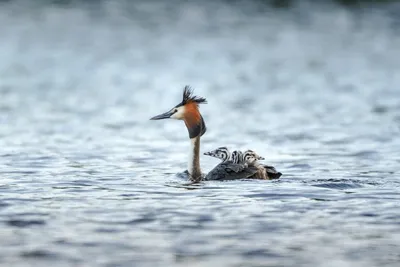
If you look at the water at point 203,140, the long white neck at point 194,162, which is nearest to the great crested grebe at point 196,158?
the long white neck at point 194,162

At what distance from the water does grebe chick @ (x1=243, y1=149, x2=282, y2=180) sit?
0.92 ft

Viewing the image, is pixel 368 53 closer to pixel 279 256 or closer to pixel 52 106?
pixel 52 106

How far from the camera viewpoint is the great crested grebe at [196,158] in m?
A: 14.5

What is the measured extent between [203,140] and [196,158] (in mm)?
4389

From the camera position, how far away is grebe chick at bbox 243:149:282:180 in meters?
14.4

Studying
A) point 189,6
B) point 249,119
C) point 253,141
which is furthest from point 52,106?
point 189,6

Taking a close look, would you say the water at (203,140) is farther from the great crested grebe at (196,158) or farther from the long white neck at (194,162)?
the long white neck at (194,162)

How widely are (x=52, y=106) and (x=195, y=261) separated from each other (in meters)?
15.1

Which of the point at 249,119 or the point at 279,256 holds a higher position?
the point at 249,119

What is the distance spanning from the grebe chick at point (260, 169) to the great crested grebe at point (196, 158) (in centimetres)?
5

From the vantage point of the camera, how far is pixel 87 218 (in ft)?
38.0

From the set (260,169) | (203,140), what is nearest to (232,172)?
(260,169)

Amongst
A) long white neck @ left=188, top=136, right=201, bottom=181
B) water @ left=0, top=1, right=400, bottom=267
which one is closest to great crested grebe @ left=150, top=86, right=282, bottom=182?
long white neck @ left=188, top=136, right=201, bottom=181

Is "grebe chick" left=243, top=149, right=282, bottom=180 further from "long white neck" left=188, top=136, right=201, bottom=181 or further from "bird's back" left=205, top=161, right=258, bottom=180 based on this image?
"long white neck" left=188, top=136, right=201, bottom=181
